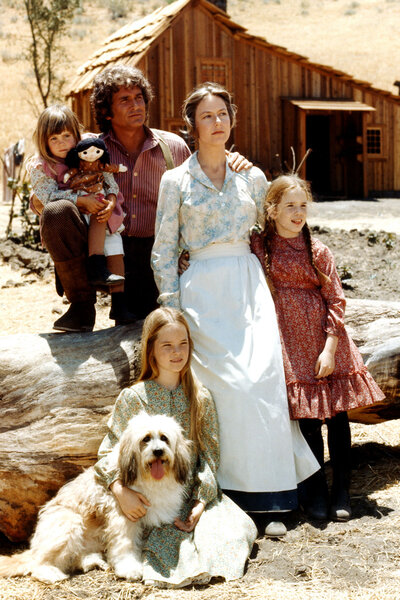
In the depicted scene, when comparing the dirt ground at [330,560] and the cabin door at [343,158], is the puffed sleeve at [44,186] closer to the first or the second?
the dirt ground at [330,560]

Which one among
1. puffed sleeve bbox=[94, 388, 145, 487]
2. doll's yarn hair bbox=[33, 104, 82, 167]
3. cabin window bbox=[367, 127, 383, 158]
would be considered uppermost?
cabin window bbox=[367, 127, 383, 158]

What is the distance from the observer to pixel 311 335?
14.0ft

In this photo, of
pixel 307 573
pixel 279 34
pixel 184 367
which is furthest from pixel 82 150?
pixel 279 34

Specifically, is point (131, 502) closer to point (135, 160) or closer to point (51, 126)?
point (51, 126)

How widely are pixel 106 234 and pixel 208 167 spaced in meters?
0.73

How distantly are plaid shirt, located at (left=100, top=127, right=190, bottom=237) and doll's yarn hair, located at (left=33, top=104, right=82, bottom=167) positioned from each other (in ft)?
1.74

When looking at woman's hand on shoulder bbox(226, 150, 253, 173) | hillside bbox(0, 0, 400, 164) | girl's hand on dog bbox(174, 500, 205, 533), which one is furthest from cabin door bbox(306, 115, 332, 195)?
girl's hand on dog bbox(174, 500, 205, 533)

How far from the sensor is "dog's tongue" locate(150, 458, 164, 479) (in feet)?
11.6

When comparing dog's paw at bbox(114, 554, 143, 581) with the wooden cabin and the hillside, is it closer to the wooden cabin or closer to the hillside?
the wooden cabin

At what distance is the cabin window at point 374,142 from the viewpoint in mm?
22594

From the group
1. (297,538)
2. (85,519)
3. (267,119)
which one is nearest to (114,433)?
(85,519)

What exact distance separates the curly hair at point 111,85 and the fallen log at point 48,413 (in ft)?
5.16

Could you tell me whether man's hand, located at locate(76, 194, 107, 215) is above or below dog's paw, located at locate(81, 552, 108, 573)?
above

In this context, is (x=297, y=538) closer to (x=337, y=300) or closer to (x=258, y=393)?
(x=258, y=393)
